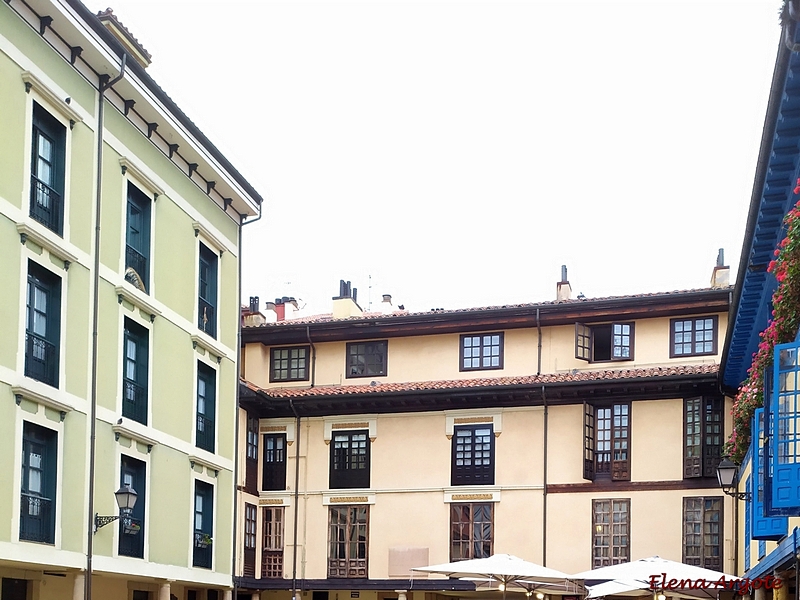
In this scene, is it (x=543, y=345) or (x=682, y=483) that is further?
(x=543, y=345)

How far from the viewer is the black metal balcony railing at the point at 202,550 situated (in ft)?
83.8

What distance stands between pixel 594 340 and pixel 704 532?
6.10 m

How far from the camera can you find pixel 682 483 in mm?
32938

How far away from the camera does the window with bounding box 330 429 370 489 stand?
36.3 meters

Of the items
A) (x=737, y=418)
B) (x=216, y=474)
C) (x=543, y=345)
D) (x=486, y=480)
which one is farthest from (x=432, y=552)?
(x=737, y=418)

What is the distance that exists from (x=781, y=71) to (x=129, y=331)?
1351cm

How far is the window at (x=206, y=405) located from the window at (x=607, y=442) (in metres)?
11.4

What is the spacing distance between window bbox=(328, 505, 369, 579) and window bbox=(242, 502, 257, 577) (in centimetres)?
220

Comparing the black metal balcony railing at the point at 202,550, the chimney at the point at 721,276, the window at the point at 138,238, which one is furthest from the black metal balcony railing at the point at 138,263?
the chimney at the point at 721,276

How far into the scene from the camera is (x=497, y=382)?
1383 inches

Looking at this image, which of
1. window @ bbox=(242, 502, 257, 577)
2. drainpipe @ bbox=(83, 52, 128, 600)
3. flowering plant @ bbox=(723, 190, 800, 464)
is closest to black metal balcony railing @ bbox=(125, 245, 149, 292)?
drainpipe @ bbox=(83, 52, 128, 600)

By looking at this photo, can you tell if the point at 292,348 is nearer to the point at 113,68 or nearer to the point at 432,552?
the point at 432,552

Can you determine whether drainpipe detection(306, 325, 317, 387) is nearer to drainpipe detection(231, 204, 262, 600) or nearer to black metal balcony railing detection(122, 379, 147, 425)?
drainpipe detection(231, 204, 262, 600)

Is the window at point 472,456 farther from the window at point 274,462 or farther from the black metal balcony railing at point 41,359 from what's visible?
the black metal balcony railing at point 41,359
